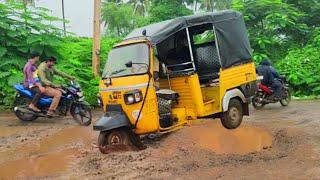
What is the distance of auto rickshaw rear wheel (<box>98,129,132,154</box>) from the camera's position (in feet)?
26.7

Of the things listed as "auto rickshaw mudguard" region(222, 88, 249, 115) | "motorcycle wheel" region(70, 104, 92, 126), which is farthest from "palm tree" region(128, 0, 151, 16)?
"auto rickshaw mudguard" region(222, 88, 249, 115)

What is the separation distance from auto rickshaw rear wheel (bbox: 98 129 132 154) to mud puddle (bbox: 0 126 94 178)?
573mm

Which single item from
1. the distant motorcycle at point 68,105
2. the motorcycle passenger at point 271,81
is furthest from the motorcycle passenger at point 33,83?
the motorcycle passenger at point 271,81

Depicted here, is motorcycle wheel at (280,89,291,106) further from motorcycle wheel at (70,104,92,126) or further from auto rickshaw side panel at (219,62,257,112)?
motorcycle wheel at (70,104,92,126)

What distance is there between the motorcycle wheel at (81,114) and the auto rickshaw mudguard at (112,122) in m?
3.63

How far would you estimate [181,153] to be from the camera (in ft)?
26.6

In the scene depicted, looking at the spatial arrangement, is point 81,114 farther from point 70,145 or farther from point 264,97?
point 264,97

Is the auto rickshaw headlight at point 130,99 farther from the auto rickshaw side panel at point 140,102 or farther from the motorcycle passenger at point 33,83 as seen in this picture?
the motorcycle passenger at point 33,83

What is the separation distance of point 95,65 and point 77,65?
59 centimetres

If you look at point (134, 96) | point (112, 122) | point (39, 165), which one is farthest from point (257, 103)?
point (39, 165)

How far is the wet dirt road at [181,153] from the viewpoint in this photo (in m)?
6.66

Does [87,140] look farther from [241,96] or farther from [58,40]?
[58,40]

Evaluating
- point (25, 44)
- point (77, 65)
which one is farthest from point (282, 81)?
point (25, 44)

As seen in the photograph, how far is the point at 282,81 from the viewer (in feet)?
48.1
